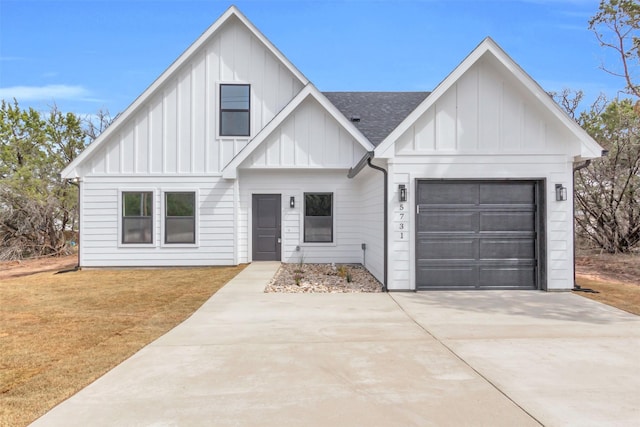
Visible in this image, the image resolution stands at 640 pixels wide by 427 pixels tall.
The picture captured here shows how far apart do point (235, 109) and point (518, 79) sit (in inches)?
315

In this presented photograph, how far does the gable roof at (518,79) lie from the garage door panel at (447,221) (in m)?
1.70

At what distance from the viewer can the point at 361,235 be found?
40.5 feet

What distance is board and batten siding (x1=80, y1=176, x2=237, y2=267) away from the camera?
1201 centimetres

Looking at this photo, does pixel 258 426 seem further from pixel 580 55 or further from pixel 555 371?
pixel 580 55

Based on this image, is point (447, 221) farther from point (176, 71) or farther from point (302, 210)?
point (176, 71)

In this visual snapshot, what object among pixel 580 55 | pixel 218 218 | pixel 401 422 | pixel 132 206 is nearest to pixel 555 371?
pixel 401 422

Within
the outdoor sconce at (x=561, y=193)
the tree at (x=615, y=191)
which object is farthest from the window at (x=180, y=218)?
the tree at (x=615, y=191)

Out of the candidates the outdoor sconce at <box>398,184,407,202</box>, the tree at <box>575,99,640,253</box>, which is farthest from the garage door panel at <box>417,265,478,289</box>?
the tree at <box>575,99,640,253</box>

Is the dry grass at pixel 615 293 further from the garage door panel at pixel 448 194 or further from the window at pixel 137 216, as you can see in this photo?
the window at pixel 137 216

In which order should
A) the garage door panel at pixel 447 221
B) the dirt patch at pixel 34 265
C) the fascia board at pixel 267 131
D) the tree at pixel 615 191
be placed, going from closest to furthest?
the garage door panel at pixel 447 221 < the fascia board at pixel 267 131 < the dirt patch at pixel 34 265 < the tree at pixel 615 191

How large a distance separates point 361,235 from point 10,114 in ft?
58.4

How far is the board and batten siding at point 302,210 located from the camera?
1252 cm

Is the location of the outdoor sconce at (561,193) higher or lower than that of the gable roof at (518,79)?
lower

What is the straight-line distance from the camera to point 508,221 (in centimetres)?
832
